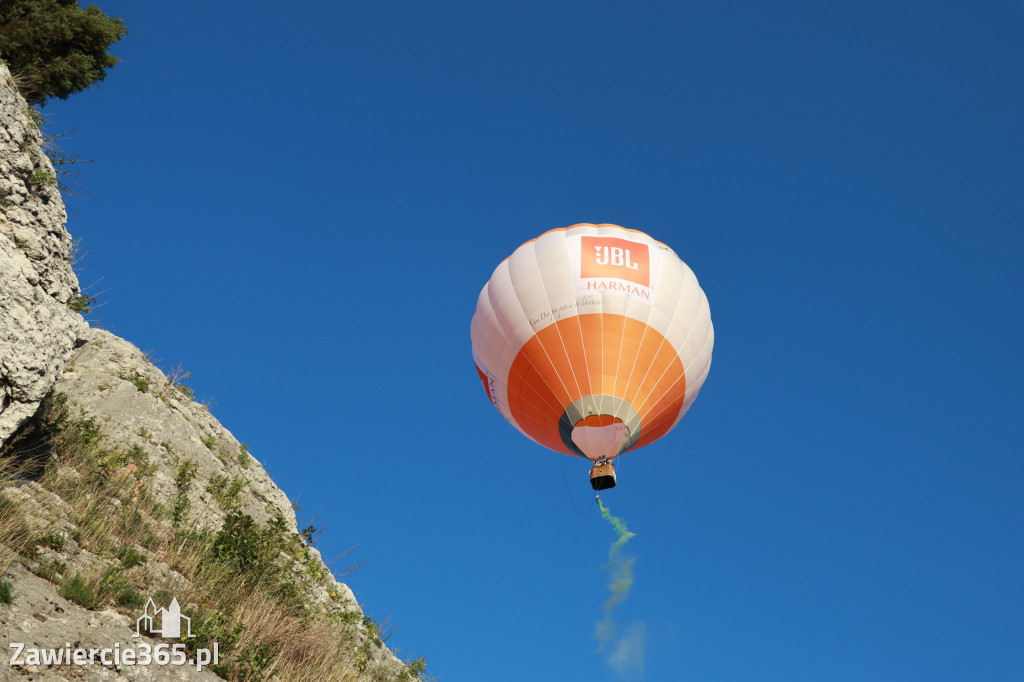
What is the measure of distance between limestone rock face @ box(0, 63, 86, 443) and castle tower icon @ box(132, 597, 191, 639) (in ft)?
8.38

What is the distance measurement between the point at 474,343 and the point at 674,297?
760 centimetres

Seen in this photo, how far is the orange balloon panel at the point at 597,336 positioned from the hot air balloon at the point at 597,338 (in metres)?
0.03

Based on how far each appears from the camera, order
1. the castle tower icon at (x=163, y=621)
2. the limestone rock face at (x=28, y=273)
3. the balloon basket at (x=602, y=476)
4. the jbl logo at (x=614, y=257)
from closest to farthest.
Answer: the castle tower icon at (x=163, y=621) < the limestone rock face at (x=28, y=273) < the balloon basket at (x=602, y=476) < the jbl logo at (x=614, y=257)

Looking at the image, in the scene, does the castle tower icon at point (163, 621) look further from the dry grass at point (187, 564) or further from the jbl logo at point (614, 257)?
the jbl logo at point (614, 257)

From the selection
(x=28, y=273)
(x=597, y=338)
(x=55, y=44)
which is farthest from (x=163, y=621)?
(x=597, y=338)

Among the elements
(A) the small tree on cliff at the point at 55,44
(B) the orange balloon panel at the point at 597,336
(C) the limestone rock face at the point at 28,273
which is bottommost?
(C) the limestone rock face at the point at 28,273

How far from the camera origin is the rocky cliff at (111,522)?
8.77 meters

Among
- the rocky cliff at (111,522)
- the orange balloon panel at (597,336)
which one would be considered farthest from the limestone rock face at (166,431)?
the orange balloon panel at (597,336)

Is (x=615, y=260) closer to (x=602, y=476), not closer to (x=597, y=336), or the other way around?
(x=597, y=336)

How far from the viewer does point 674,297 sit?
1064 inches

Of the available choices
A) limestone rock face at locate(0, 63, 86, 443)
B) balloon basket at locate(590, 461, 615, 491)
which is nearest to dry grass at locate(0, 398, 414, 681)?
limestone rock face at locate(0, 63, 86, 443)

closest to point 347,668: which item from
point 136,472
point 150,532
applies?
point 150,532

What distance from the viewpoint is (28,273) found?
10.1 meters

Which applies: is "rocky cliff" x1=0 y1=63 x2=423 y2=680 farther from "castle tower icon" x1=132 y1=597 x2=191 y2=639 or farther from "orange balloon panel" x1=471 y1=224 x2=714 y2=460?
"orange balloon panel" x1=471 y1=224 x2=714 y2=460
